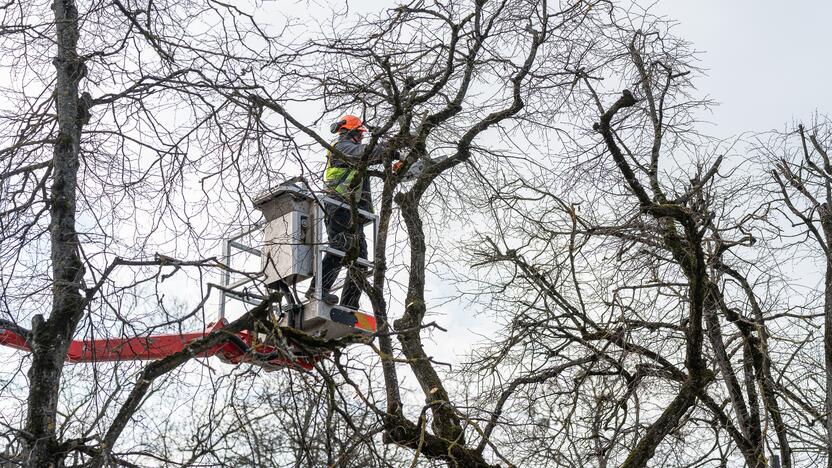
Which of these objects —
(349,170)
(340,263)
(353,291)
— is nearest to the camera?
(349,170)

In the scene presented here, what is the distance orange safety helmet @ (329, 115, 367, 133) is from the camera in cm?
935

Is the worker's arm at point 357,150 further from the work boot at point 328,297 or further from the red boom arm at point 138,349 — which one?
the red boom arm at point 138,349

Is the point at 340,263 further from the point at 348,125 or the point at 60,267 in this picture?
the point at 60,267

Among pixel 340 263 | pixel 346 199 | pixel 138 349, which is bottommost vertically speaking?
pixel 138 349

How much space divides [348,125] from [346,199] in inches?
41.9

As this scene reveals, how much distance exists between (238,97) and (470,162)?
271 cm

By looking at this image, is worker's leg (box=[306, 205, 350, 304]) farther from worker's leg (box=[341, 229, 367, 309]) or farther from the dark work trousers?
worker's leg (box=[341, 229, 367, 309])

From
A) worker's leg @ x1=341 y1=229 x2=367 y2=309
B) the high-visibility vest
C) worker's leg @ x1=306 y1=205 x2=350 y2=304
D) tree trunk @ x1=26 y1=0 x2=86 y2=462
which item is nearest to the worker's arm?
the high-visibility vest

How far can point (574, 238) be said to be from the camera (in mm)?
8203

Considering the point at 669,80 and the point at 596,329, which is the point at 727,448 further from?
the point at 669,80

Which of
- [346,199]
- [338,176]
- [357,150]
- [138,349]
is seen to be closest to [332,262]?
[338,176]

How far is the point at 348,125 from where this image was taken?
9359 mm

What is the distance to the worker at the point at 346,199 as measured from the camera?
855 cm

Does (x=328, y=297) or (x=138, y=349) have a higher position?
(x=328, y=297)
